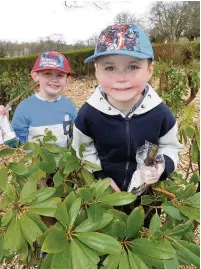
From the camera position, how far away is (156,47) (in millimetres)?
12086

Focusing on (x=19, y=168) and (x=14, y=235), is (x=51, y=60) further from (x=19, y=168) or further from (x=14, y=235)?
(x=14, y=235)

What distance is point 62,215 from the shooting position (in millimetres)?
804

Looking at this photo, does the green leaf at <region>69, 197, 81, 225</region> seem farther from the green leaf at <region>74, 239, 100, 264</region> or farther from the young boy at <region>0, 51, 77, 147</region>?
the young boy at <region>0, 51, 77, 147</region>

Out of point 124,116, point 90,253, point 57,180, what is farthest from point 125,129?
point 90,253

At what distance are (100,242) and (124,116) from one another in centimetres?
52

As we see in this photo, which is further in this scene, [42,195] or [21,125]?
[21,125]

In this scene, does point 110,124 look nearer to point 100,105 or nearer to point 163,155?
point 100,105

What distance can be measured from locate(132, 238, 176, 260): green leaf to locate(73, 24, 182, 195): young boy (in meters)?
0.28

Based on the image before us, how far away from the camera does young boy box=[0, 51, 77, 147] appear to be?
1913 mm

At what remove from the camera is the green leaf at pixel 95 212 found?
84 centimetres

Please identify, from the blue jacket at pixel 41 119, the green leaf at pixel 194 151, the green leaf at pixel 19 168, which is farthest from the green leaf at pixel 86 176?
the blue jacket at pixel 41 119

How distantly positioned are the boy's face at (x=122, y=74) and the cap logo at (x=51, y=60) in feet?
3.10

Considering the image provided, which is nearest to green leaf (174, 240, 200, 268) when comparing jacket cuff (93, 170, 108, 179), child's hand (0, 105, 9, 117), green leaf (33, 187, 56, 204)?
green leaf (33, 187, 56, 204)

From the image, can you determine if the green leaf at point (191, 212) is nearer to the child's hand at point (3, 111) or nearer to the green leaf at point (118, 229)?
the green leaf at point (118, 229)
